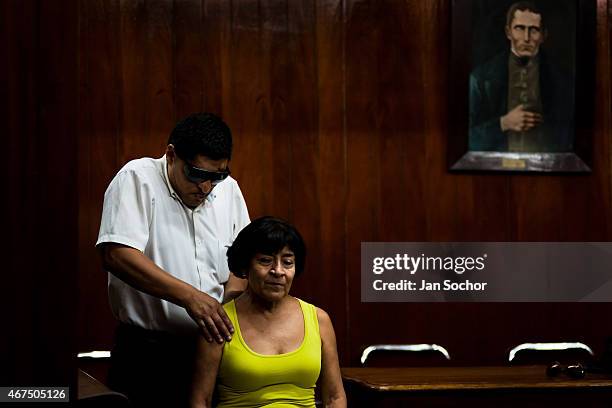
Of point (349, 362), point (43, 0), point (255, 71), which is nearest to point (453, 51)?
point (255, 71)

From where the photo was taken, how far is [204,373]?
266 centimetres

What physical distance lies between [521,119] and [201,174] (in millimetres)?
2280

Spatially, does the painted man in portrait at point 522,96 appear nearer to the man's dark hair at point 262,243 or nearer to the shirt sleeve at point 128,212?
the man's dark hair at point 262,243

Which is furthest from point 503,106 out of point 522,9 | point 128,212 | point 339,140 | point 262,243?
point 128,212

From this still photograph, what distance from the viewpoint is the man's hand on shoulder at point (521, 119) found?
4418 mm

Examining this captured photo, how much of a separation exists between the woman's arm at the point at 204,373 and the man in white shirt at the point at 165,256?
2.1 inches

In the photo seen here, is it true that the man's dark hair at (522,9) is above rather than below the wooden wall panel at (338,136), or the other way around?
above

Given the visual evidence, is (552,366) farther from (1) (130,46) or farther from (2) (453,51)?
(1) (130,46)

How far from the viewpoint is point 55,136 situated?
4.42ft

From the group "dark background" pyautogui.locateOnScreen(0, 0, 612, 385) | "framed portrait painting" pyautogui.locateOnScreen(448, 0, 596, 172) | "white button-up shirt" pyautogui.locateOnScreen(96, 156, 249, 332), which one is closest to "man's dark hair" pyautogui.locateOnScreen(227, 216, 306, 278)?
"white button-up shirt" pyautogui.locateOnScreen(96, 156, 249, 332)

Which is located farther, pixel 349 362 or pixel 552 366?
pixel 349 362

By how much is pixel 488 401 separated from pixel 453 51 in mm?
2028

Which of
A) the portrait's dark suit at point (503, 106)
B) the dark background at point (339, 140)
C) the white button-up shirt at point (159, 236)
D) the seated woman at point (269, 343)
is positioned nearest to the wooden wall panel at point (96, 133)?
the dark background at point (339, 140)

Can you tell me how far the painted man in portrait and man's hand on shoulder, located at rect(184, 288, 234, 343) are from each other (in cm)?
217
